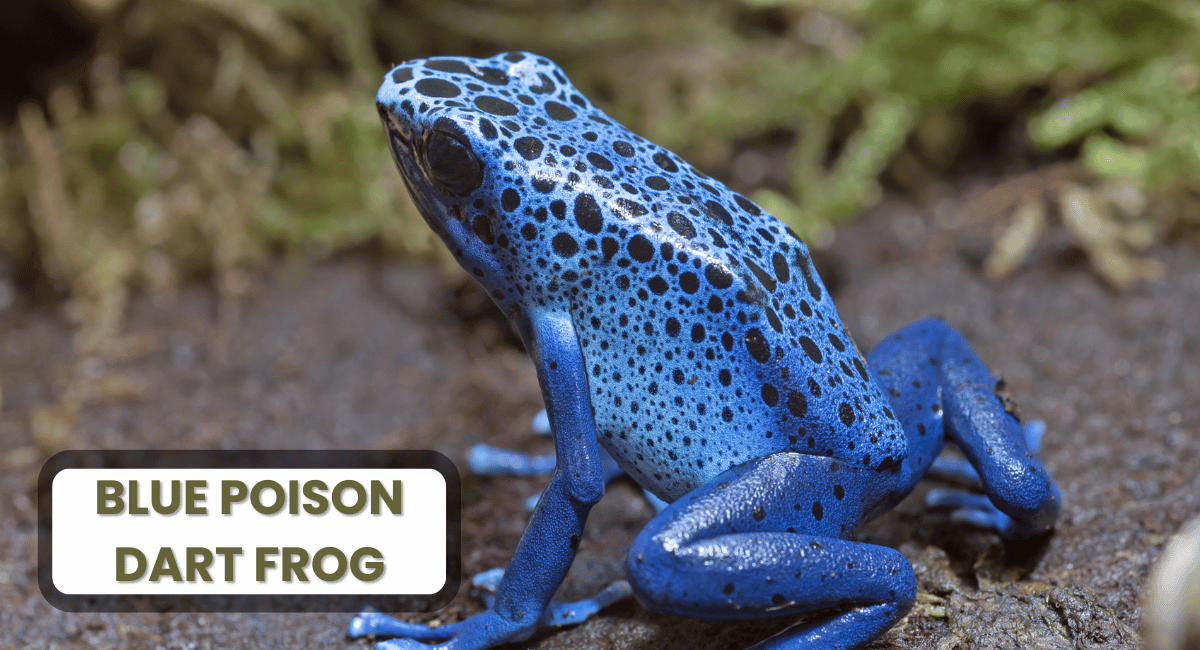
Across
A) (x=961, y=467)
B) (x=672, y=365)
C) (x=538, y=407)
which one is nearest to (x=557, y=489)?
(x=672, y=365)

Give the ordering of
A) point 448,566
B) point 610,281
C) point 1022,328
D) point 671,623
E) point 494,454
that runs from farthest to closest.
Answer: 1. point 1022,328
2. point 494,454
3. point 448,566
4. point 671,623
5. point 610,281

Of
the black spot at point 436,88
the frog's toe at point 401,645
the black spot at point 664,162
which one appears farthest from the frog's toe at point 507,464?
the black spot at point 436,88

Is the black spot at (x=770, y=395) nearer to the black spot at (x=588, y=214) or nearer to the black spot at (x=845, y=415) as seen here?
the black spot at (x=845, y=415)

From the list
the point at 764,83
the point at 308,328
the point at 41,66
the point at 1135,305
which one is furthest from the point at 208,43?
the point at 1135,305

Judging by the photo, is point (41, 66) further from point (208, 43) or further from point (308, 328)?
point (308, 328)

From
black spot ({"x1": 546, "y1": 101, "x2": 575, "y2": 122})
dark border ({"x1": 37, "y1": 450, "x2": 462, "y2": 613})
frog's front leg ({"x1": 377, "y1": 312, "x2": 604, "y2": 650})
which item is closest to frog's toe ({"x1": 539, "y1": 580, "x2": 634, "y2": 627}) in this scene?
frog's front leg ({"x1": 377, "y1": 312, "x2": 604, "y2": 650})

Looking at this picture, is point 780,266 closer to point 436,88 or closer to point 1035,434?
point 436,88

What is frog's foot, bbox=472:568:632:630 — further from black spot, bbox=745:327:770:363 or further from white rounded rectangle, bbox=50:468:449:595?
black spot, bbox=745:327:770:363
